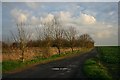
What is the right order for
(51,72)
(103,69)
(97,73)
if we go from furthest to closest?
(103,69), (51,72), (97,73)

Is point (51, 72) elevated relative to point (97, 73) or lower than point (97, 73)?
lower

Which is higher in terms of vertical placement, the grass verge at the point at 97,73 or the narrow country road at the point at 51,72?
the grass verge at the point at 97,73

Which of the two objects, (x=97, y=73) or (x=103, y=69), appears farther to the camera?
(x=103, y=69)

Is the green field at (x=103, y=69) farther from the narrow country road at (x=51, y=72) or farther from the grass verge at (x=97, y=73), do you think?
the narrow country road at (x=51, y=72)

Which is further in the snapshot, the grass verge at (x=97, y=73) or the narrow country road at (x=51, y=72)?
the narrow country road at (x=51, y=72)

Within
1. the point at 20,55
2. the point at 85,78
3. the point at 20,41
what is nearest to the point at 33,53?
the point at 20,55

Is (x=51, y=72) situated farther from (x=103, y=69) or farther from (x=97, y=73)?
(x=103, y=69)

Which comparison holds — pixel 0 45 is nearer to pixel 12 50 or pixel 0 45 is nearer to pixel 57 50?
pixel 12 50

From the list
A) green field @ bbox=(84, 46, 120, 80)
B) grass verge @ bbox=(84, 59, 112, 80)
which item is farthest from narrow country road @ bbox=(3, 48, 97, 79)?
green field @ bbox=(84, 46, 120, 80)

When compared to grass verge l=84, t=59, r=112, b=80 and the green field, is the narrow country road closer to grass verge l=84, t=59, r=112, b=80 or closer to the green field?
grass verge l=84, t=59, r=112, b=80

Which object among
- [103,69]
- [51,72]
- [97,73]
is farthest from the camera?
[103,69]

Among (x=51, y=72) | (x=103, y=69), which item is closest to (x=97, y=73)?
(x=103, y=69)

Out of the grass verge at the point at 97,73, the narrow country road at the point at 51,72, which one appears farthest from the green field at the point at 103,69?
the narrow country road at the point at 51,72

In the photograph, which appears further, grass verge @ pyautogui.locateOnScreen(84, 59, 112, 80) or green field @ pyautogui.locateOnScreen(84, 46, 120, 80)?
green field @ pyautogui.locateOnScreen(84, 46, 120, 80)
